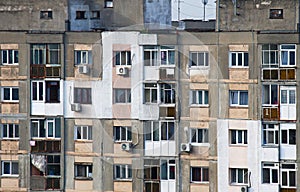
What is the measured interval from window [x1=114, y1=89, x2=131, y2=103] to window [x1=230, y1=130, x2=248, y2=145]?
207 cm

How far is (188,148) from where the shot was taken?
663 inches

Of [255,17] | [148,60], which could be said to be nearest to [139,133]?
[148,60]

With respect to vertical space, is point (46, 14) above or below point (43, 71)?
above

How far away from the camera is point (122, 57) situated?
17.2 m

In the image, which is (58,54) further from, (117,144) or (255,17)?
(255,17)

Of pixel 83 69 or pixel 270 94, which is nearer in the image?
pixel 270 94

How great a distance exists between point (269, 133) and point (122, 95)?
286 cm

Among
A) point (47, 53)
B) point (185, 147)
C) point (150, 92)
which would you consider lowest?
point (185, 147)

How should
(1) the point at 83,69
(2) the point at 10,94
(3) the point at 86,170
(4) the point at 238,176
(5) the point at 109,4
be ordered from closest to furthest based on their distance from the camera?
1. (4) the point at 238,176
2. (1) the point at 83,69
3. (3) the point at 86,170
4. (2) the point at 10,94
5. (5) the point at 109,4

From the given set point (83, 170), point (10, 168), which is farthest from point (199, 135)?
point (10, 168)

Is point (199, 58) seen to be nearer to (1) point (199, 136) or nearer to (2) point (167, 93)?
(2) point (167, 93)

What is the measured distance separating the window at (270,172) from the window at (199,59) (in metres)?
2.18

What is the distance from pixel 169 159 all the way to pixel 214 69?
1.89 metres

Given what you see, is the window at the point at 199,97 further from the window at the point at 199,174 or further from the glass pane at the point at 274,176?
the glass pane at the point at 274,176
